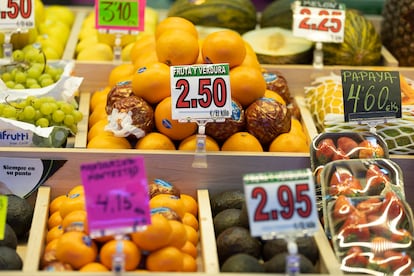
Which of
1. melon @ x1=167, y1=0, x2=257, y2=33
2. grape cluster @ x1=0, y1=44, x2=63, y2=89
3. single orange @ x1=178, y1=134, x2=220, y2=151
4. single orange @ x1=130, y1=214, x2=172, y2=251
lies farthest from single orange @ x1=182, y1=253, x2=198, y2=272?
melon @ x1=167, y1=0, x2=257, y2=33

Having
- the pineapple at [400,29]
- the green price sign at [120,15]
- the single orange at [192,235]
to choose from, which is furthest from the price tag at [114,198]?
the pineapple at [400,29]

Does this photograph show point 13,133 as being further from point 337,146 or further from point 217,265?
point 337,146

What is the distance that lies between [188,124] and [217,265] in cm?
56

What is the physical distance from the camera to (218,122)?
220 cm

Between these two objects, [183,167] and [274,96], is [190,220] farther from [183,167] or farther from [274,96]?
[274,96]

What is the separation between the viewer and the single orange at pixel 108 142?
7.23 feet

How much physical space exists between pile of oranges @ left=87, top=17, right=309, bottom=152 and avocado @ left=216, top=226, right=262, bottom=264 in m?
0.38

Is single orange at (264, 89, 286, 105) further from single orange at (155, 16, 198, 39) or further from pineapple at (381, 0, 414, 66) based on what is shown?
pineapple at (381, 0, 414, 66)

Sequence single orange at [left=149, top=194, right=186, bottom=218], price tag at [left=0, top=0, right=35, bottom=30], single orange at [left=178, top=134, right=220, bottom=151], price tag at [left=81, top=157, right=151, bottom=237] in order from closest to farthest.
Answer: price tag at [left=81, top=157, right=151, bottom=237]
single orange at [left=149, top=194, right=186, bottom=218]
single orange at [left=178, top=134, right=220, bottom=151]
price tag at [left=0, top=0, right=35, bottom=30]

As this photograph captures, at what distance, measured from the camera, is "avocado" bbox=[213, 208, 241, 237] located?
1.95 meters

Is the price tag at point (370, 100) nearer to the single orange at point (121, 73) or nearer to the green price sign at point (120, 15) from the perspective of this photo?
the single orange at point (121, 73)

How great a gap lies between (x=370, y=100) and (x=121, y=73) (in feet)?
2.89

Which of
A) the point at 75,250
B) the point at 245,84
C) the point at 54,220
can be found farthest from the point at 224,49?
the point at 75,250

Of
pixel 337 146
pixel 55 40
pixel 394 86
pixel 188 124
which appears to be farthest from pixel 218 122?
pixel 55 40
